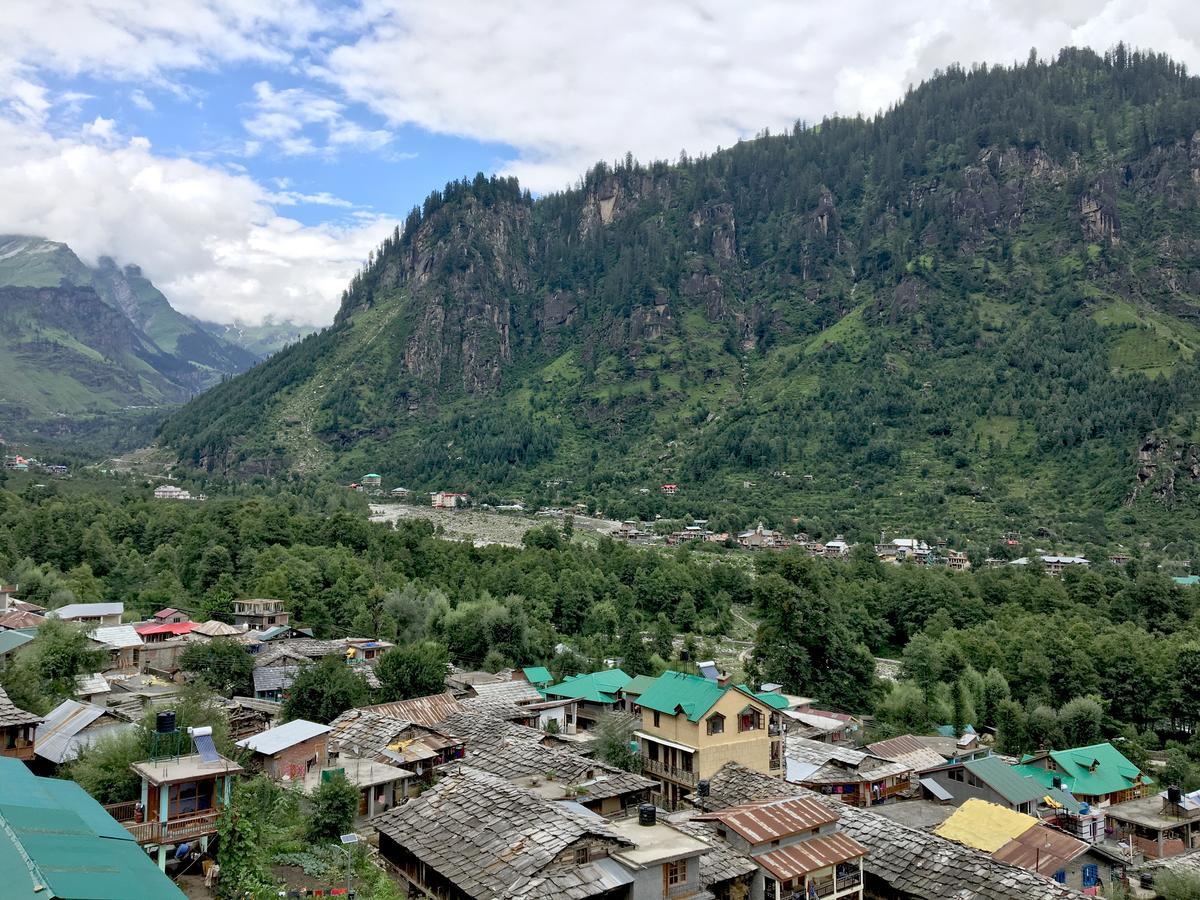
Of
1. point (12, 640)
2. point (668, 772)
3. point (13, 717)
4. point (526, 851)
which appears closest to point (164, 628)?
point (12, 640)

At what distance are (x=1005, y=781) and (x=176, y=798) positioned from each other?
104 ft

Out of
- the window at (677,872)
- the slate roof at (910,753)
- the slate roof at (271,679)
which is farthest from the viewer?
the slate roof at (271,679)

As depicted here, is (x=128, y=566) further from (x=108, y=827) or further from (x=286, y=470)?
(x=286, y=470)

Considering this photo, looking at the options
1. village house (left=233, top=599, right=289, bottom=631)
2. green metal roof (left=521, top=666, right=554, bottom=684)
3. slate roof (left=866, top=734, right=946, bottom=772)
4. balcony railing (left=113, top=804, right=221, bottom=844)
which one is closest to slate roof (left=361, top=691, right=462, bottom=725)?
green metal roof (left=521, top=666, right=554, bottom=684)

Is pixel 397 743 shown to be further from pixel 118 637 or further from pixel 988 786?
pixel 988 786

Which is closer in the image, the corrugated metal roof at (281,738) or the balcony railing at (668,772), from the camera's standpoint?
the corrugated metal roof at (281,738)

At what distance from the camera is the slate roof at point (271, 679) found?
149 feet

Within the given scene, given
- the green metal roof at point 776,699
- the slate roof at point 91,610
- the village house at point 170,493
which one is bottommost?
the green metal roof at point 776,699

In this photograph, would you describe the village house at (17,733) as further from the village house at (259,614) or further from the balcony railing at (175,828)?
the village house at (259,614)

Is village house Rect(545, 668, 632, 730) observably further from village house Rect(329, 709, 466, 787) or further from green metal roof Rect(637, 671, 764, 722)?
village house Rect(329, 709, 466, 787)

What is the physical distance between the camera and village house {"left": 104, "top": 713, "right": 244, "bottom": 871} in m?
22.1

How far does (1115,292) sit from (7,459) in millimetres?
212452

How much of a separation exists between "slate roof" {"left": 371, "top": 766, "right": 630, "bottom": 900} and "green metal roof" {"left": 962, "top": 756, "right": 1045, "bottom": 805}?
2093 centimetres

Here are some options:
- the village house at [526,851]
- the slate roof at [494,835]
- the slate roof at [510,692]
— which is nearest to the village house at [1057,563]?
the slate roof at [510,692]
